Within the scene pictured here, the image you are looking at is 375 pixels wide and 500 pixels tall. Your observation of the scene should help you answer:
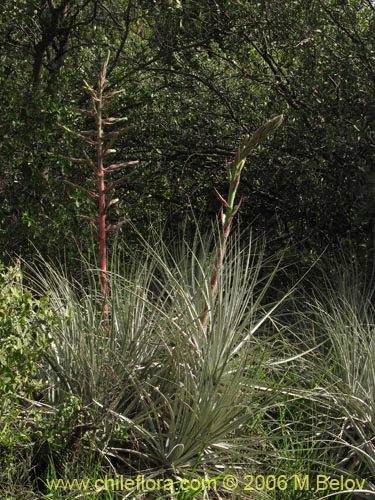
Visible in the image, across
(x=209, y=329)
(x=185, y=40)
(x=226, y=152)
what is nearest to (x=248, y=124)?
(x=226, y=152)

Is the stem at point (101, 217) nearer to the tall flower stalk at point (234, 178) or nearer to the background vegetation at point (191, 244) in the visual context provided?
the background vegetation at point (191, 244)

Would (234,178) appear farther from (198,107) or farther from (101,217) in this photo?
(198,107)

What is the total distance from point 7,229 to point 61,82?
117cm

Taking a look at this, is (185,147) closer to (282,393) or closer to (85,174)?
(85,174)

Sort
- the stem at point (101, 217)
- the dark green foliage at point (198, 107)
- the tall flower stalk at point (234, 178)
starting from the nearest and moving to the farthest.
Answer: the tall flower stalk at point (234, 178)
the stem at point (101, 217)
the dark green foliage at point (198, 107)

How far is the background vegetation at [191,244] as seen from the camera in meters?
3.97

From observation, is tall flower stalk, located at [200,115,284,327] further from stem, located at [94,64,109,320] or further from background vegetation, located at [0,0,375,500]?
stem, located at [94,64,109,320]

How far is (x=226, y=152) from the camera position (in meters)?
7.47

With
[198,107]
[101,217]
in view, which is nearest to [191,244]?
[198,107]

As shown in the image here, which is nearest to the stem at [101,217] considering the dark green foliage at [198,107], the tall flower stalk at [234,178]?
the tall flower stalk at [234,178]

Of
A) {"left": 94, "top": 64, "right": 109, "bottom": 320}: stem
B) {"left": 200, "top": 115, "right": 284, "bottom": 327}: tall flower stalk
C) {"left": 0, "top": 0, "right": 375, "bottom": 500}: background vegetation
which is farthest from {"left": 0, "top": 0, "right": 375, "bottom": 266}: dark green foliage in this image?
{"left": 200, "top": 115, "right": 284, "bottom": 327}: tall flower stalk

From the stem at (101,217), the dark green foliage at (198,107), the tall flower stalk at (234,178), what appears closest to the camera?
the tall flower stalk at (234,178)

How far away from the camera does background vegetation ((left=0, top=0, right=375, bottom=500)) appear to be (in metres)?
3.97

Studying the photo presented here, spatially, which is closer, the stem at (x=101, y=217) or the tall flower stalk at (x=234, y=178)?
the tall flower stalk at (x=234, y=178)
